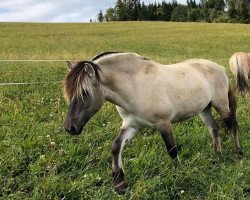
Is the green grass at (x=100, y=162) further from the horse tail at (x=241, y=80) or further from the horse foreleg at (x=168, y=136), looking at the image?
the horse tail at (x=241, y=80)

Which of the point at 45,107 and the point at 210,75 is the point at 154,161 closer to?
the point at 210,75

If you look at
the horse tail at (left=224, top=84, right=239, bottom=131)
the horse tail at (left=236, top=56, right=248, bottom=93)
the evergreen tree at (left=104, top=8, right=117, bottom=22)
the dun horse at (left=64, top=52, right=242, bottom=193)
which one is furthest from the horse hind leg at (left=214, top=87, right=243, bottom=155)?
the evergreen tree at (left=104, top=8, right=117, bottom=22)

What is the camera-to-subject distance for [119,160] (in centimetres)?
503

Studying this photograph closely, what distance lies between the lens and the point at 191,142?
21.1 ft

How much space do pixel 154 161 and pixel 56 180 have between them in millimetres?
1392

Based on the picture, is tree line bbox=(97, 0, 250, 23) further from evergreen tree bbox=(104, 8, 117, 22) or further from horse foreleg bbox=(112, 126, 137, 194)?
horse foreleg bbox=(112, 126, 137, 194)

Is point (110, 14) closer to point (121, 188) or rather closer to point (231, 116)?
point (231, 116)

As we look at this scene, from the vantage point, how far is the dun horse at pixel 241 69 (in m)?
11.4

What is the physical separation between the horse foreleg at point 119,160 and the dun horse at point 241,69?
6.55 meters

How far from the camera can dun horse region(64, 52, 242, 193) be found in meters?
4.62

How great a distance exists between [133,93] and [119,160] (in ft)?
2.78

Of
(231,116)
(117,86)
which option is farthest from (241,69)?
(117,86)

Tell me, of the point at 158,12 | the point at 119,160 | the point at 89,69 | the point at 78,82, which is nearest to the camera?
the point at 78,82

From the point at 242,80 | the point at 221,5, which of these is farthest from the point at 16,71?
the point at 221,5
